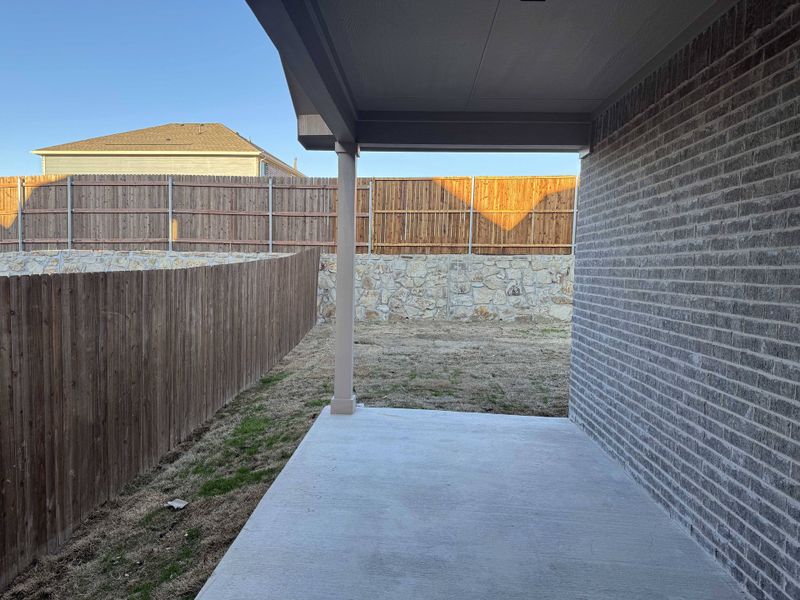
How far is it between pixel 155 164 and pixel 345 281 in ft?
56.4

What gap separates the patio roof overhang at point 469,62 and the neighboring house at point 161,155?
14.8 meters

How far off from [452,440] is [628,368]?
1.54 metres

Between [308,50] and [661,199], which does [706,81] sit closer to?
[661,199]

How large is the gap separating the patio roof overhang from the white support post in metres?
0.32

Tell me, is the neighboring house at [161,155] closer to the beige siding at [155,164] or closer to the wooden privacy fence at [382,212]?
the beige siding at [155,164]

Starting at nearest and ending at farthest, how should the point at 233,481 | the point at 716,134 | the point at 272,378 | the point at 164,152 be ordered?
the point at 716,134, the point at 233,481, the point at 272,378, the point at 164,152

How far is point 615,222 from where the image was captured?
→ 13.4ft

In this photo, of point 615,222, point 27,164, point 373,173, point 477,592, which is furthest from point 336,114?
point 27,164

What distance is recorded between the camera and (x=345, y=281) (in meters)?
4.99

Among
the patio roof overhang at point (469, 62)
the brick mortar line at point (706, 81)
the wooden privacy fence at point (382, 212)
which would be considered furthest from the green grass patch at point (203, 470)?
the wooden privacy fence at point (382, 212)

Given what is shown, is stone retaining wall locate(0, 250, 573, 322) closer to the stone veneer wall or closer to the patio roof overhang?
the stone veneer wall

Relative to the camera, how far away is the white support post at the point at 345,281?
16.1ft

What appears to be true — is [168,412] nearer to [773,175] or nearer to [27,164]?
[773,175]

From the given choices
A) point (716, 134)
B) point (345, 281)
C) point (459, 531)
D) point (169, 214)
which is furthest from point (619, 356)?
point (169, 214)
